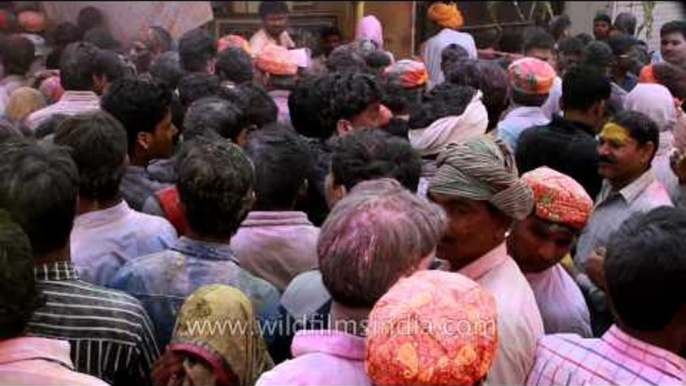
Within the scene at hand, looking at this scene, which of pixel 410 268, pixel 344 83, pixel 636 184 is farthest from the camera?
pixel 344 83

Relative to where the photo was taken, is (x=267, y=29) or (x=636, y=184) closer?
(x=636, y=184)

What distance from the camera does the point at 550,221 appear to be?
8.85 ft

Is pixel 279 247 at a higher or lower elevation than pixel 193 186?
lower

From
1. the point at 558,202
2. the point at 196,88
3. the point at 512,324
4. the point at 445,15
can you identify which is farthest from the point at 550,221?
the point at 445,15

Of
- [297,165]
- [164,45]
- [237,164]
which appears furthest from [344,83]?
[164,45]

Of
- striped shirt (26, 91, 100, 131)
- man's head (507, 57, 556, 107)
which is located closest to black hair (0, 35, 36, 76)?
striped shirt (26, 91, 100, 131)

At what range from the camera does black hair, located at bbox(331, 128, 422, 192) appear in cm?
294

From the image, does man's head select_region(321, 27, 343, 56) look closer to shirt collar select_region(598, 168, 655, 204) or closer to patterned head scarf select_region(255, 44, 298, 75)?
patterned head scarf select_region(255, 44, 298, 75)

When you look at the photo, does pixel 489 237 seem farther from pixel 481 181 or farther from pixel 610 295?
pixel 610 295

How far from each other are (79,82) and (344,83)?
1.68 meters

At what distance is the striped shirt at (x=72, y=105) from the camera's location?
4.57 metres

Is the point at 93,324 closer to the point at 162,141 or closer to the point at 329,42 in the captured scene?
the point at 162,141

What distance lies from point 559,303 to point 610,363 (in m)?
0.66

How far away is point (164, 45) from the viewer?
24.7ft
